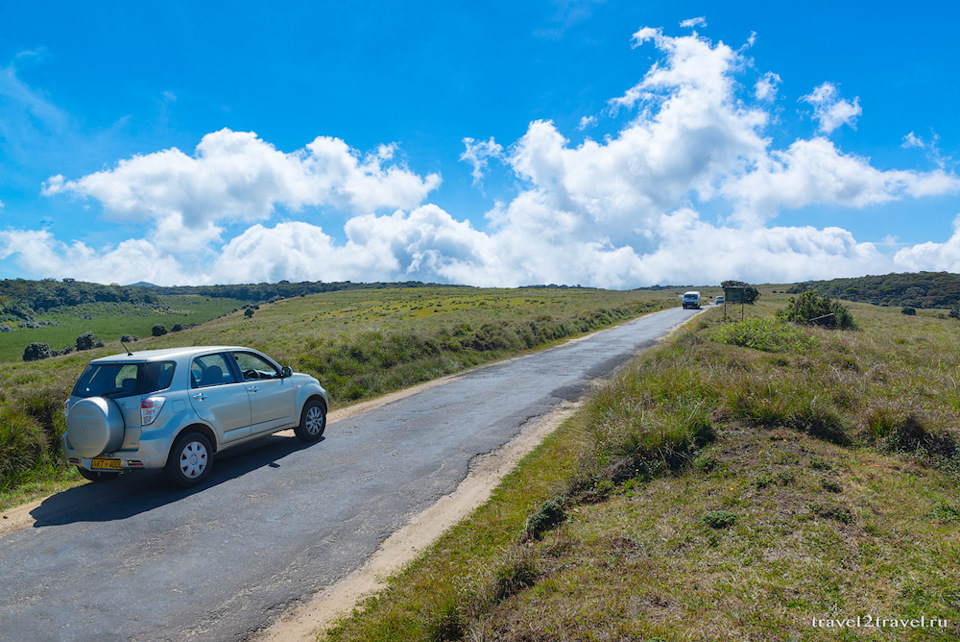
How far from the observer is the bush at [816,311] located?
2750 centimetres

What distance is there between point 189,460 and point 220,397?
0.98 metres

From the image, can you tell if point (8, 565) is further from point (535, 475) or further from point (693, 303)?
point (693, 303)

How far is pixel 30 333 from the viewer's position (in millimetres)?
67188

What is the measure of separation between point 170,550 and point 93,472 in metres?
2.98

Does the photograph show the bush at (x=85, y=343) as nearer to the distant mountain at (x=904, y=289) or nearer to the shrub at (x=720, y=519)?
the shrub at (x=720, y=519)

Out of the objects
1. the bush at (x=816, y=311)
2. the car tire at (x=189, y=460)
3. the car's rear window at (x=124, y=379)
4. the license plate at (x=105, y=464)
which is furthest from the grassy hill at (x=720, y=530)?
the bush at (x=816, y=311)

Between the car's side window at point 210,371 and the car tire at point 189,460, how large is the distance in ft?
2.58

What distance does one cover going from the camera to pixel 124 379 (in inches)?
258

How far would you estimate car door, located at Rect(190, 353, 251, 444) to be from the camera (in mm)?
6896

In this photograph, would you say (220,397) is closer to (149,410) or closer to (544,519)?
(149,410)

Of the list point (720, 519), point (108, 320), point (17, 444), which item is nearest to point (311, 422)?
point (17, 444)

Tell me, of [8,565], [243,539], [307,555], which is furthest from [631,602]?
[8,565]

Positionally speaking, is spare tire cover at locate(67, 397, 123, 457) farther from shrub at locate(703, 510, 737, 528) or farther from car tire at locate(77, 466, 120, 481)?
shrub at locate(703, 510, 737, 528)

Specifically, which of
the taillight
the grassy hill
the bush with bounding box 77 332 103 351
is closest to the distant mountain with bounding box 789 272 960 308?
the grassy hill
